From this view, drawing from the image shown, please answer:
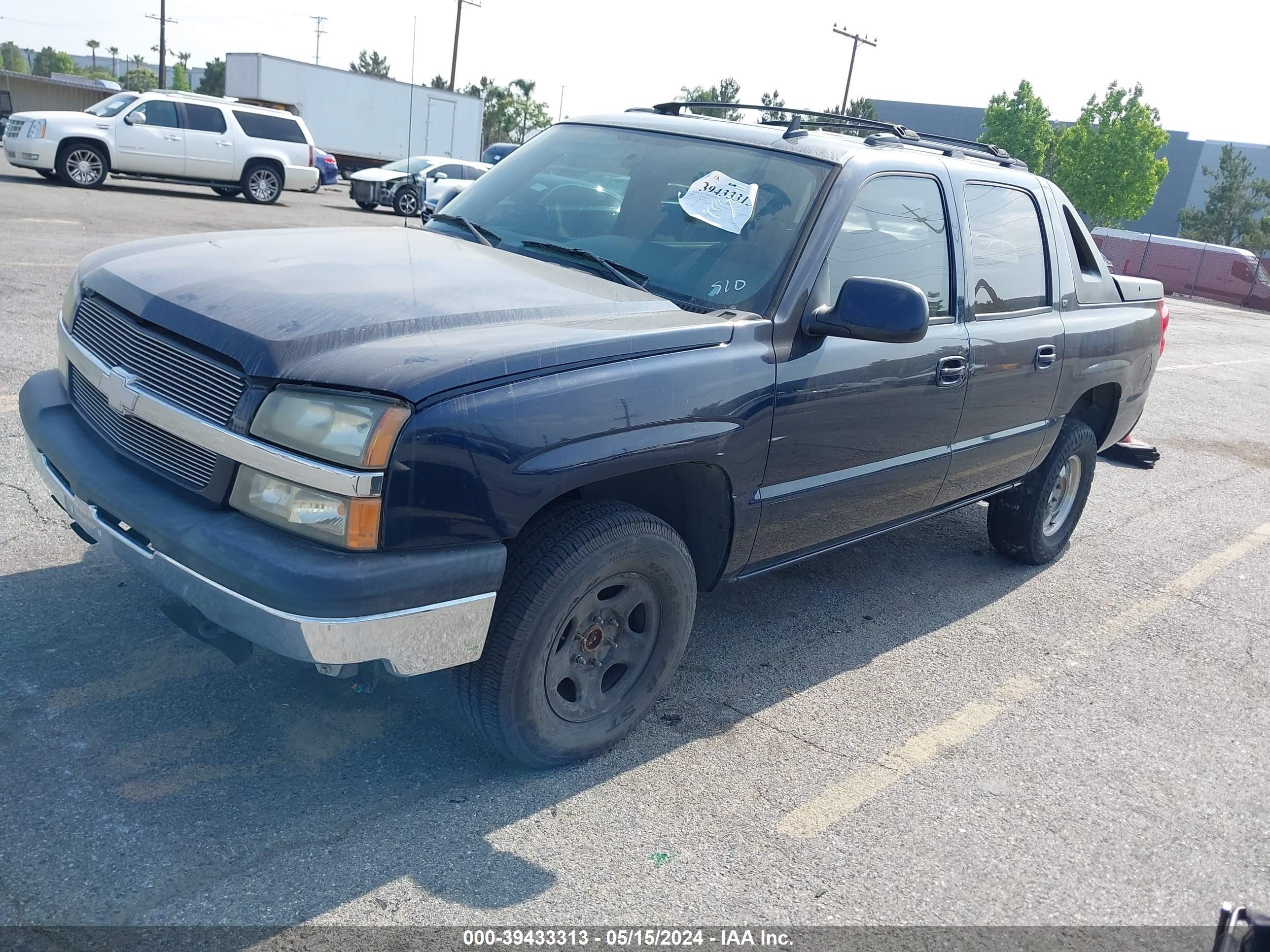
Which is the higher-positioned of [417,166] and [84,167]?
[417,166]

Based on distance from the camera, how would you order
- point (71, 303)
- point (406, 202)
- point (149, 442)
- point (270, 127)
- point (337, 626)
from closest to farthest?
1. point (337, 626)
2. point (149, 442)
3. point (71, 303)
4. point (270, 127)
5. point (406, 202)

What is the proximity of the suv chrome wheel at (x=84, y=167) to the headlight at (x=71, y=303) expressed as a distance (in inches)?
646

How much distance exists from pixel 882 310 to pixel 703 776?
150 centimetres

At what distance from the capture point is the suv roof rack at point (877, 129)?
4219 mm

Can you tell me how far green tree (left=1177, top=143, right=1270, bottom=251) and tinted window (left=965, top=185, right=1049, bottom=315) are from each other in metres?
69.1

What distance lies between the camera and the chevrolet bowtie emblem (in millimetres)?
2762

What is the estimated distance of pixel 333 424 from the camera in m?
2.44

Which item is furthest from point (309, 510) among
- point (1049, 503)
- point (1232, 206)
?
point (1232, 206)

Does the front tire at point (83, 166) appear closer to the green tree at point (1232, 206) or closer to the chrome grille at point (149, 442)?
the chrome grille at point (149, 442)

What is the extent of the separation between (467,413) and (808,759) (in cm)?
166

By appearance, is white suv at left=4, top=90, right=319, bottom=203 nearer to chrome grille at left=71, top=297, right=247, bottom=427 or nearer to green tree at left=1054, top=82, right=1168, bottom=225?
chrome grille at left=71, top=297, right=247, bottom=427

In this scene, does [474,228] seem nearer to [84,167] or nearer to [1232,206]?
[84,167]

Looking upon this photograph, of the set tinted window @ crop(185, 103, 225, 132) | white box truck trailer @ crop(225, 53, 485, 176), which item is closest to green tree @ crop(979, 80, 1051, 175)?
white box truck trailer @ crop(225, 53, 485, 176)

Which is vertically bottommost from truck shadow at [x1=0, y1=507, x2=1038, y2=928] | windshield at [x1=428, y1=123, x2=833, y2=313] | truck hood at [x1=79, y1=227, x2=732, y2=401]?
truck shadow at [x1=0, y1=507, x2=1038, y2=928]
